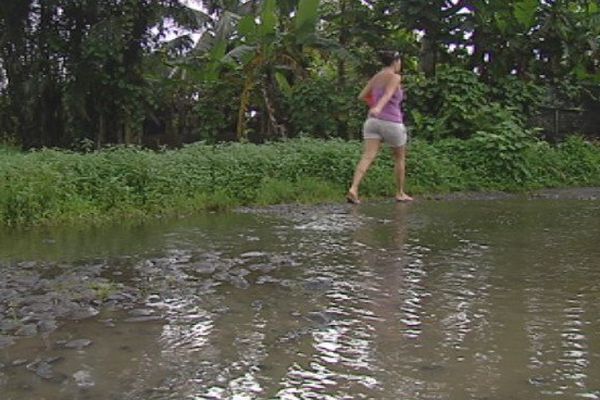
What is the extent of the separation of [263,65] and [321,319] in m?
10.6

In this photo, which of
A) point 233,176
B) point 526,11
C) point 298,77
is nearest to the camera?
point 233,176

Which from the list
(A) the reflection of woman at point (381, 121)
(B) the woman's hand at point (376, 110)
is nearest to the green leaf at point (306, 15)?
Result: (A) the reflection of woman at point (381, 121)

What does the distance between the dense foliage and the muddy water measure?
24.6 ft

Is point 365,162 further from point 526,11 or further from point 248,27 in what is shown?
point 526,11

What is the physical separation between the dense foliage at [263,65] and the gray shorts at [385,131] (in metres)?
4.82

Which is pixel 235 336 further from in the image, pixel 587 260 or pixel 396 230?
pixel 396 230

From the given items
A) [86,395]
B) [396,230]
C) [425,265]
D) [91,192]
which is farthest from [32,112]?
[86,395]

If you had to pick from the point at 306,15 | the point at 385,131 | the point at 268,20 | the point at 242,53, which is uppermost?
the point at 306,15

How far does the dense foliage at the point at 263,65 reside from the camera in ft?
41.9

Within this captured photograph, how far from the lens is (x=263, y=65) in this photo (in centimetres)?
1330

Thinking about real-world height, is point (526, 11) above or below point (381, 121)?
above

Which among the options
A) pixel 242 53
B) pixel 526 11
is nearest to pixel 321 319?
pixel 242 53

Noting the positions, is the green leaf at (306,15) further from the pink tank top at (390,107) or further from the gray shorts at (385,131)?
the gray shorts at (385,131)

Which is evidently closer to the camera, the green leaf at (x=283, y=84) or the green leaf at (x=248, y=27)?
the green leaf at (x=248, y=27)
